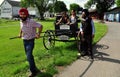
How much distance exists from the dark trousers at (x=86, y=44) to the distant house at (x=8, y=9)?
4612 inches

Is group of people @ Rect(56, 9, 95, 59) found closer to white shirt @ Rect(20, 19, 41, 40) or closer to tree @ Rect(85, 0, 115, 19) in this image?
white shirt @ Rect(20, 19, 41, 40)

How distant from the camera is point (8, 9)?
424 ft

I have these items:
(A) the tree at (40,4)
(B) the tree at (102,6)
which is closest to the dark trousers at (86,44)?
(A) the tree at (40,4)

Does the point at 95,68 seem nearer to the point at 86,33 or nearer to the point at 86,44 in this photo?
the point at 86,33

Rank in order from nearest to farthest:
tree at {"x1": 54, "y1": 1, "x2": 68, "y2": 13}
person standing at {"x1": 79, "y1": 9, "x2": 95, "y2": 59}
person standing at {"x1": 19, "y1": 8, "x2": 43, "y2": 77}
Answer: person standing at {"x1": 19, "y1": 8, "x2": 43, "y2": 77} → person standing at {"x1": 79, "y1": 9, "x2": 95, "y2": 59} → tree at {"x1": 54, "y1": 1, "x2": 68, "y2": 13}

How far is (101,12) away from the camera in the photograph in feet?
321

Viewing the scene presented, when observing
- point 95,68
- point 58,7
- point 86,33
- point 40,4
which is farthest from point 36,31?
point 58,7

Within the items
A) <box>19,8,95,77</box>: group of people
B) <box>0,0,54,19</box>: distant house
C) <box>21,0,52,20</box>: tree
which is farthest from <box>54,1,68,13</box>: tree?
<box>19,8,95,77</box>: group of people

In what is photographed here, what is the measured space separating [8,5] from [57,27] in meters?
121

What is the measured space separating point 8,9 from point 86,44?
12170cm

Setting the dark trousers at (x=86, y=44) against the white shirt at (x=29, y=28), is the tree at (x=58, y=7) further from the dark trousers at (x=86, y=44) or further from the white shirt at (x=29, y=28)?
the white shirt at (x=29, y=28)

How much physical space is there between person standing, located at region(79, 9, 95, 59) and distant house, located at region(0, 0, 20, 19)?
117200 millimetres

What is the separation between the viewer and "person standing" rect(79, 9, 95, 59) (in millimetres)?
10453

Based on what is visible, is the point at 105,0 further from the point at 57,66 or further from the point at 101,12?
the point at 57,66
